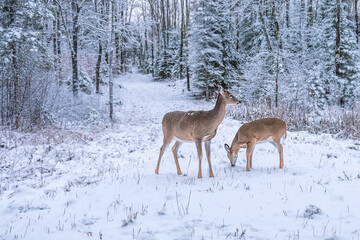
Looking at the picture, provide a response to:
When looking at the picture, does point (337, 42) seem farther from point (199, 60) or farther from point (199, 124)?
point (199, 124)

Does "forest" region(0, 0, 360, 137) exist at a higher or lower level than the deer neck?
higher

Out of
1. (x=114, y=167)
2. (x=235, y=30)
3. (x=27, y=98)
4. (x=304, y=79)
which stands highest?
(x=235, y=30)

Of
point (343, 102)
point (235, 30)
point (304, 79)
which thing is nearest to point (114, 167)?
point (304, 79)

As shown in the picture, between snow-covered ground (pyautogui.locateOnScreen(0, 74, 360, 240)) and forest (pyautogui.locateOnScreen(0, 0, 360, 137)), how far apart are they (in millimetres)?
3988

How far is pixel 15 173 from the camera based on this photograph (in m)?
5.74

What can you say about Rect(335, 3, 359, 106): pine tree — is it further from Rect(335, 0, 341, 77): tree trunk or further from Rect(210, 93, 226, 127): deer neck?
Rect(210, 93, 226, 127): deer neck

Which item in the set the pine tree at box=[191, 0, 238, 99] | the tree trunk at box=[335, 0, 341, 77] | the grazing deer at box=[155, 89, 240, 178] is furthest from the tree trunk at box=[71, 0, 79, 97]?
the tree trunk at box=[335, 0, 341, 77]

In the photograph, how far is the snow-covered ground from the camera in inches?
123

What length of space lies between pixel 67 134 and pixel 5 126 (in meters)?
2.14

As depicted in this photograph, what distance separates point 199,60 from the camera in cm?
2434

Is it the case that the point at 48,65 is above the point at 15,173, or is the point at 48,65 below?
above

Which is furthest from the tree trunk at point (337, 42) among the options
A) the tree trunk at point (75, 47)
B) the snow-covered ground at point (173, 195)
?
the tree trunk at point (75, 47)

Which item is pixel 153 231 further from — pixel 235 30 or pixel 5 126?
pixel 235 30

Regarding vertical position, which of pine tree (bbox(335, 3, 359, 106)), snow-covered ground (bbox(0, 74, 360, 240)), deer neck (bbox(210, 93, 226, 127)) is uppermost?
pine tree (bbox(335, 3, 359, 106))
